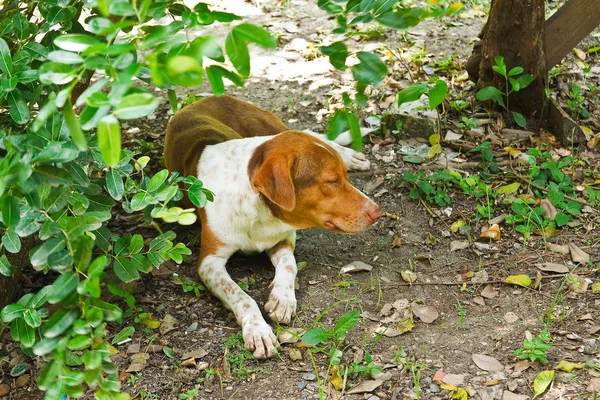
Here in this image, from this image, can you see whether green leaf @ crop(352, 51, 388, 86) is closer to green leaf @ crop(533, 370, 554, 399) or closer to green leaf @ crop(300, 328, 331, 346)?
green leaf @ crop(300, 328, 331, 346)

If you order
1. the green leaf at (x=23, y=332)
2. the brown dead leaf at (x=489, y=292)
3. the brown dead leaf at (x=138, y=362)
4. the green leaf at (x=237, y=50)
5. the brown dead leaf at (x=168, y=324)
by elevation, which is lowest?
the brown dead leaf at (x=168, y=324)

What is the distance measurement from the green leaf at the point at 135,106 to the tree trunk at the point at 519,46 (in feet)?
12.8

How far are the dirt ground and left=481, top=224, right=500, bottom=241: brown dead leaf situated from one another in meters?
0.05

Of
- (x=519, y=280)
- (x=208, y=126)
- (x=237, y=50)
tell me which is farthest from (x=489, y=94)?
(x=237, y=50)

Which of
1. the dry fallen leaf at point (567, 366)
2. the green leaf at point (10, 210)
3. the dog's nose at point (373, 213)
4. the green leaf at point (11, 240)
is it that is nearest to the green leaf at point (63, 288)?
the green leaf at point (10, 210)

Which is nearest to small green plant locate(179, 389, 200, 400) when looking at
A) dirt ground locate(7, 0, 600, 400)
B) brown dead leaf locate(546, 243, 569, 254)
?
dirt ground locate(7, 0, 600, 400)

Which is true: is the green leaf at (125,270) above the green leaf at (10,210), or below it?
below

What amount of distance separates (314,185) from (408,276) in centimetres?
80

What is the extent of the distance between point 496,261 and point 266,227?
4.55ft

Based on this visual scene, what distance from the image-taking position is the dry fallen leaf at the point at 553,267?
4.13 meters

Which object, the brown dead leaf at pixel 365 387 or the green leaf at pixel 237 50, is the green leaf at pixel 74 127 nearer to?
the green leaf at pixel 237 50

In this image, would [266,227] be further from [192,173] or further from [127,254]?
[127,254]

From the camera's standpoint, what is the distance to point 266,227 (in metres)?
4.27

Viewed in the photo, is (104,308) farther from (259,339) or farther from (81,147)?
(259,339)
